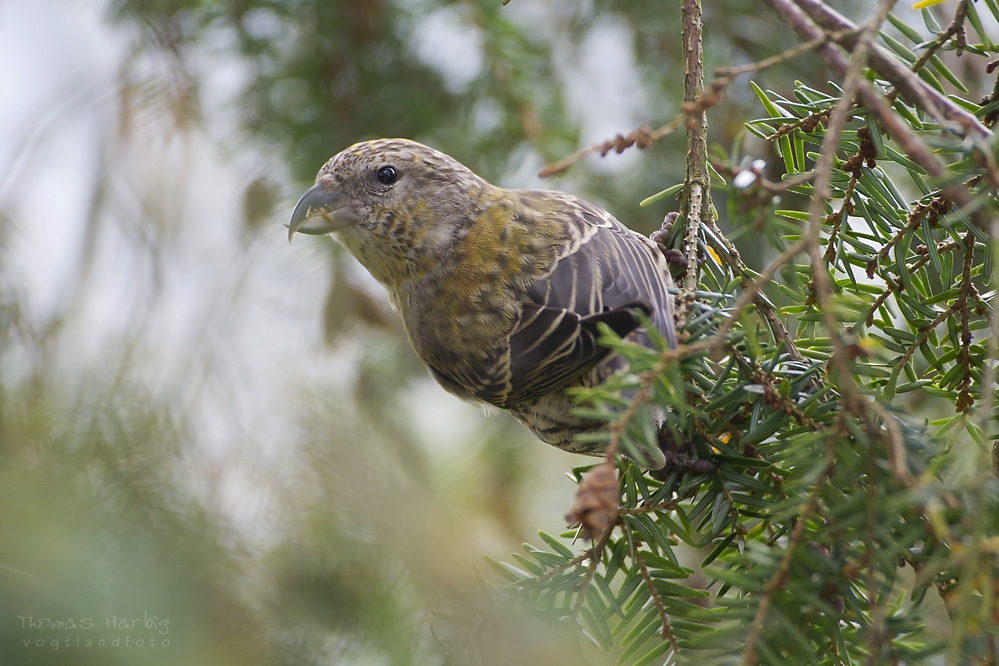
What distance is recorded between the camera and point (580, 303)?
75.2 inches

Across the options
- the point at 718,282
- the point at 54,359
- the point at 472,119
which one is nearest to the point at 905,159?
the point at 718,282

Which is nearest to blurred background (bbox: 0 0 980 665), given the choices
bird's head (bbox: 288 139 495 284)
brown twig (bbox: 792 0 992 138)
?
bird's head (bbox: 288 139 495 284)

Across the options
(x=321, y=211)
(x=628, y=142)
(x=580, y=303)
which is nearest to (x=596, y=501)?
(x=628, y=142)

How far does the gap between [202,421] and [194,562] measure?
1.78ft

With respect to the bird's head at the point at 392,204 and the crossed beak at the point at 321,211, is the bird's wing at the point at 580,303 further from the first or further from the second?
the crossed beak at the point at 321,211

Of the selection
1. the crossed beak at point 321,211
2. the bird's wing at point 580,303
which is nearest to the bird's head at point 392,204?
the crossed beak at point 321,211

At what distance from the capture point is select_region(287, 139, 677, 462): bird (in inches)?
74.5

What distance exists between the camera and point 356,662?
207cm

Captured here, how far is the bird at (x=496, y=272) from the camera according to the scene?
74.5 inches

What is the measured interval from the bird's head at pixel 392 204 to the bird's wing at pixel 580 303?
497 mm

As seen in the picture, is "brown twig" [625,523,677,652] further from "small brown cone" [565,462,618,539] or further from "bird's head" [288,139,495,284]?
"bird's head" [288,139,495,284]

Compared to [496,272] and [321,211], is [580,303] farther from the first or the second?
[321,211]

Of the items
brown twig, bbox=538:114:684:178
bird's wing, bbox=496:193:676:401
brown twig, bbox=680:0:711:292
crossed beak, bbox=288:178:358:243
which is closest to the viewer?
brown twig, bbox=538:114:684:178

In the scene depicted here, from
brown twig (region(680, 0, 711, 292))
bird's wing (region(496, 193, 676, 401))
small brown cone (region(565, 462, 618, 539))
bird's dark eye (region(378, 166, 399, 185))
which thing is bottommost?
small brown cone (region(565, 462, 618, 539))
